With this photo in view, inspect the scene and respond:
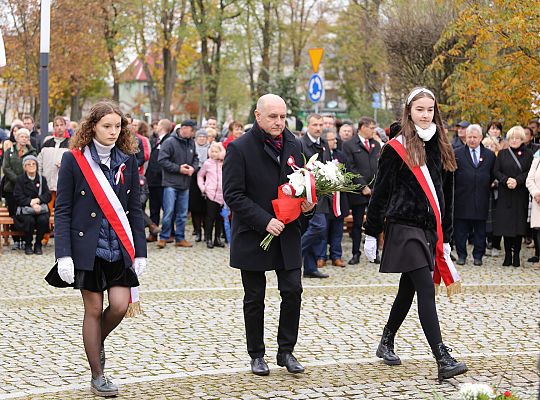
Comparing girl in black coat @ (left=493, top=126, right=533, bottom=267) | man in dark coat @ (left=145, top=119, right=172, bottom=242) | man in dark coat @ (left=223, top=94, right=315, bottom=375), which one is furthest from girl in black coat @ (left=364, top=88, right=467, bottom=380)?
man in dark coat @ (left=145, top=119, right=172, bottom=242)

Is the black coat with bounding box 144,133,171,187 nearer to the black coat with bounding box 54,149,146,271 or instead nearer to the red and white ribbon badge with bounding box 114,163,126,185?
the red and white ribbon badge with bounding box 114,163,126,185

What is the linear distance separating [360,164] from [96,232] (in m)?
8.15

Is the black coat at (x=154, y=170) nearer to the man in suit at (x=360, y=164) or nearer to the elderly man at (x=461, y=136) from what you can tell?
the man in suit at (x=360, y=164)

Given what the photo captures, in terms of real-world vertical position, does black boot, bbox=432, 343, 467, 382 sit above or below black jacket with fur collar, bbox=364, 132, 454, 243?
below

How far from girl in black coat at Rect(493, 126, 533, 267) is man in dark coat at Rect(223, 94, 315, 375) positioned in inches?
304

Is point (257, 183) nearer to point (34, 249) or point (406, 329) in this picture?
point (406, 329)

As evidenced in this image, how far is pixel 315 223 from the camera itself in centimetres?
1272

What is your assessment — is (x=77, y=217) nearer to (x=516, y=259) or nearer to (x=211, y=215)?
(x=516, y=259)

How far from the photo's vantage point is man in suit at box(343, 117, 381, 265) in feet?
47.2

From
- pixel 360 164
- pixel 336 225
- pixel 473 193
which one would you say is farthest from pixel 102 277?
pixel 473 193

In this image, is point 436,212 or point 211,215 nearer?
point 436,212

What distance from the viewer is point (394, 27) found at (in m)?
22.8

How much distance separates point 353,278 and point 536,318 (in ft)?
10.9

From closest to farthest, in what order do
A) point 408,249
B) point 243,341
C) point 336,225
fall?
point 408,249 < point 243,341 < point 336,225
